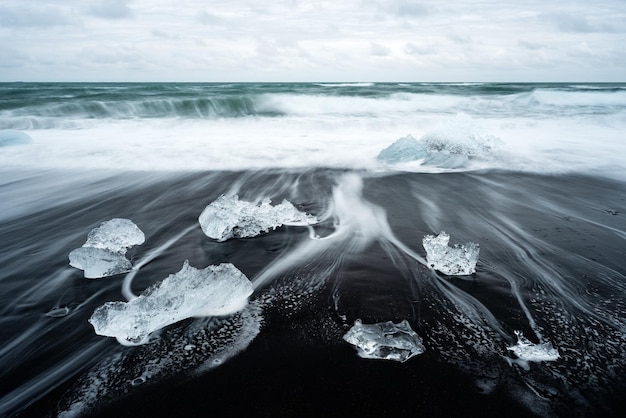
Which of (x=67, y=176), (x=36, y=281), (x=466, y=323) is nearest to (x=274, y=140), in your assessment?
(x=67, y=176)

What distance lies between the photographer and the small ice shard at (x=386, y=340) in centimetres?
205

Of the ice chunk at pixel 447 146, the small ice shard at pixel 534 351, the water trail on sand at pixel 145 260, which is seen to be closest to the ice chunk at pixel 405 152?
the ice chunk at pixel 447 146

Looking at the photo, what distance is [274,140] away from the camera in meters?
10.1

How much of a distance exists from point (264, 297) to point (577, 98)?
26570 millimetres

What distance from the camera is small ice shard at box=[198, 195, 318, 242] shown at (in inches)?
140

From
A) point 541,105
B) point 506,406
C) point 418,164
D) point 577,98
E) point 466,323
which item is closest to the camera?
point 506,406

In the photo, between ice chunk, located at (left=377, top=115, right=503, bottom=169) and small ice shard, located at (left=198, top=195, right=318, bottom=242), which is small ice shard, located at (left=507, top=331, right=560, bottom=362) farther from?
ice chunk, located at (left=377, top=115, right=503, bottom=169)

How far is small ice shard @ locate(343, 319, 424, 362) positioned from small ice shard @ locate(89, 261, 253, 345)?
2.76 ft

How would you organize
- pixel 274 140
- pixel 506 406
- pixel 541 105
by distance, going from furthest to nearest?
pixel 541 105 < pixel 274 140 < pixel 506 406

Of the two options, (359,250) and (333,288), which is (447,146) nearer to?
(359,250)

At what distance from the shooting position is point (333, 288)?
2.73m

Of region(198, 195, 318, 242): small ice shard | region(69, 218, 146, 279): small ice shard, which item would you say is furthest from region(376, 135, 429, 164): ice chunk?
region(69, 218, 146, 279): small ice shard

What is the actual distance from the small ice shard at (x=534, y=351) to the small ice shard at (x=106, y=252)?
9.41 ft

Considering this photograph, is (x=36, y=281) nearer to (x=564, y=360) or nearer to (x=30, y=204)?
(x=30, y=204)
